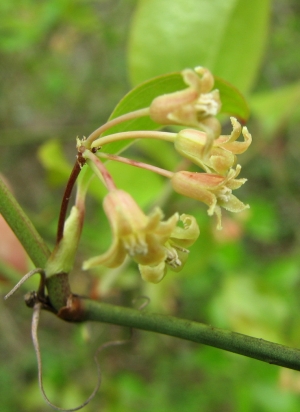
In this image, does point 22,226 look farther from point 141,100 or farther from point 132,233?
point 141,100

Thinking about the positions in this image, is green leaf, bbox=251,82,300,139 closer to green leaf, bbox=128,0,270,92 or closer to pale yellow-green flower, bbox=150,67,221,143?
green leaf, bbox=128,0,270,92

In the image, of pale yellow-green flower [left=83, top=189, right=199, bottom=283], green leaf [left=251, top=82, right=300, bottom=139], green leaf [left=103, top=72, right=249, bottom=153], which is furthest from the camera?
green leaf [left=251, top=82, right=300, bottom=139]

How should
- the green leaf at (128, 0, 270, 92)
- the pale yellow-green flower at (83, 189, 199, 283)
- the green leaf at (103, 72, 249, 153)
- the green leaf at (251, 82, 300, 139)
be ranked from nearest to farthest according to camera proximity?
the pale yellow-green flower at (83, 189, 199, 283), the green leaf at (103, 72, 249, 153), the green leaf at (128, 0, 270, 92), the green leaf at (251, 82, 300, 139)

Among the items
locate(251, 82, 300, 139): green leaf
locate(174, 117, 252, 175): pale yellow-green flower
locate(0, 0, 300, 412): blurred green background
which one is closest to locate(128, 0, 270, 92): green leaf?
locate(0, 0, 300, 412): blurred green background

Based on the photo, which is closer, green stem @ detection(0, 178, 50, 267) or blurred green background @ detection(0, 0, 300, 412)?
green stem @ detection(0, 178, 50, 267)

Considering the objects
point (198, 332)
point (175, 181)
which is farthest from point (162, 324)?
point (175, 181)

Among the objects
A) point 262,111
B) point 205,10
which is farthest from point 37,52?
point 205,10

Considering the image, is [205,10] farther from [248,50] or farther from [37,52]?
[37,52]
